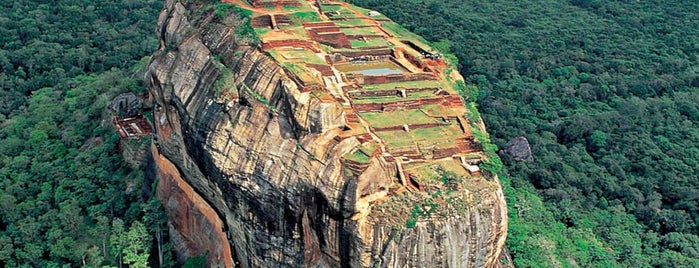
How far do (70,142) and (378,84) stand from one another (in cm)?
1951

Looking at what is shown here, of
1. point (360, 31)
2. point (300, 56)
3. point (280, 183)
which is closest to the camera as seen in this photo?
point (280, 183)

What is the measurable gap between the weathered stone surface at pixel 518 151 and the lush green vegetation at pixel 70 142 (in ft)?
68.9

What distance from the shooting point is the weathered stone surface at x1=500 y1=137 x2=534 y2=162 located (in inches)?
1607

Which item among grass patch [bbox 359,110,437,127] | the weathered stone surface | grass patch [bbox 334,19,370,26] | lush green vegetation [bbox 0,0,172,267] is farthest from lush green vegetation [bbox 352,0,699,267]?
lush green vegetation [bbox 0,0,172,267]

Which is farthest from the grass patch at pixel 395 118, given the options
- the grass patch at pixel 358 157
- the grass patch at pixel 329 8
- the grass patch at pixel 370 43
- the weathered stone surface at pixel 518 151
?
the weathered stone surface at pixel 518 151

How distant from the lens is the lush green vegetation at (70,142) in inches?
1152

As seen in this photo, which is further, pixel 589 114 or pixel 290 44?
pixel 589 114

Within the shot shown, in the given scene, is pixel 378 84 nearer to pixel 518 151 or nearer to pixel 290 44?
pixel 290 44

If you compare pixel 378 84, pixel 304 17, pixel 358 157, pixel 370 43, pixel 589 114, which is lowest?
pixel 589 114

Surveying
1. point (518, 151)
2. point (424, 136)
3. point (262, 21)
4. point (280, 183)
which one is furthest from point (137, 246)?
point (518, 151)

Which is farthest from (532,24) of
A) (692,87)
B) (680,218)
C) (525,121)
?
(680,218)

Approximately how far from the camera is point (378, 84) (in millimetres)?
26469

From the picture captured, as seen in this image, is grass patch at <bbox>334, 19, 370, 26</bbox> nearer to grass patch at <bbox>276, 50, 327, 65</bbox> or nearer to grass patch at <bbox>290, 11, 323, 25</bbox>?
grass patch at <bbox>290, 11, 323, 25</bbox>

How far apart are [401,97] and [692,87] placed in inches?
1405
